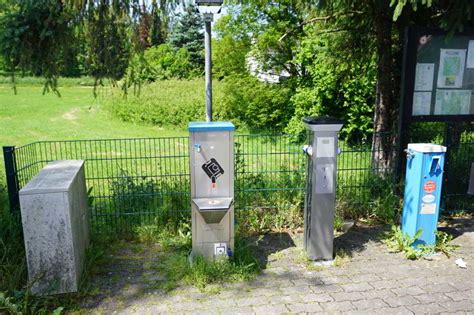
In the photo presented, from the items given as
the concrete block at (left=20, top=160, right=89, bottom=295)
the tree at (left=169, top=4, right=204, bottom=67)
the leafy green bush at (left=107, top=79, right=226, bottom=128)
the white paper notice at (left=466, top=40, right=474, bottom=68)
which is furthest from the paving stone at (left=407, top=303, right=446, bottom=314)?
the tree at (left=169, top=4, right=204, bottom=67)

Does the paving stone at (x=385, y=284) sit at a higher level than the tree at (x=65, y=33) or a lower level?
lower

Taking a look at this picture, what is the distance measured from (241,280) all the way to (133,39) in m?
2.79

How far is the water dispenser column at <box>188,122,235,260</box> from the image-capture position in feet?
13.8

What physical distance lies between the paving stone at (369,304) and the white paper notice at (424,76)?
2.99 meters

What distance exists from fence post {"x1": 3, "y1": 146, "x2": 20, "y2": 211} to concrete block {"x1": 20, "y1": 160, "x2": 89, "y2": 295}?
983 mm

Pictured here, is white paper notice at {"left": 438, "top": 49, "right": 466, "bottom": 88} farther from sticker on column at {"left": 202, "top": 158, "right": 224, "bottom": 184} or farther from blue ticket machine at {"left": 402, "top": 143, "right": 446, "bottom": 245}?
sticker on column at {"left": 202, "top": 158, "right": 224, "bottom": 184}

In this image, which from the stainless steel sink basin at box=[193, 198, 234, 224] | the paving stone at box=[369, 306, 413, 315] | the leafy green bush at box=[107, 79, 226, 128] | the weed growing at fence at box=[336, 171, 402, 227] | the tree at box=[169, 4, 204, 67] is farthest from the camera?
the tree at box=[169, 4, 204, 67]

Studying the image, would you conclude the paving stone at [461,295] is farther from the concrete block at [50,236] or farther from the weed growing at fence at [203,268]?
the concrete block at [50,236]

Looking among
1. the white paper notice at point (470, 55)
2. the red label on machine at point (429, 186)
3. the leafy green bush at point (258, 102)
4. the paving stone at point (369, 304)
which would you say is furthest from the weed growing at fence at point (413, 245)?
the leafy green bush at point (258, 102)

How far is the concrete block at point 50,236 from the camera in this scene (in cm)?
371

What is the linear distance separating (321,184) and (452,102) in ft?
8.33

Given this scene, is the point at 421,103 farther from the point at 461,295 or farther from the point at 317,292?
the point at 317,292

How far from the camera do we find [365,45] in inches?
277

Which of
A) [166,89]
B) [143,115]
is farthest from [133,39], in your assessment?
[166,89]
